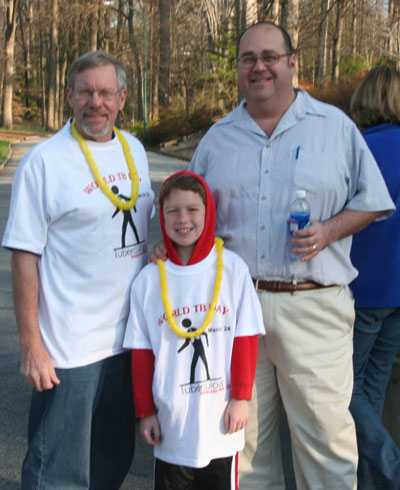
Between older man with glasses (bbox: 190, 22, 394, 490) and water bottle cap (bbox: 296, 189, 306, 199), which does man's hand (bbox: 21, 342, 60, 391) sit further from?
water bottle cap (bbox: 296, 189, 306, 199)

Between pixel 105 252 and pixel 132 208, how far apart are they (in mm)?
222

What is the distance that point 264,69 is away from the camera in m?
2.90

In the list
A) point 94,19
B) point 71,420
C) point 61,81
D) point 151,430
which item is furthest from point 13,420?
point 61,81

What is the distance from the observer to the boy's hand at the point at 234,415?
2744 millimetres

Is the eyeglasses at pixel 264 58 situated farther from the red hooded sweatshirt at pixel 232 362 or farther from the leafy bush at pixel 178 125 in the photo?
the leafy bush at pixel 178 125

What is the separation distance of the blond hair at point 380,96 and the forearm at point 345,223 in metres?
0.58

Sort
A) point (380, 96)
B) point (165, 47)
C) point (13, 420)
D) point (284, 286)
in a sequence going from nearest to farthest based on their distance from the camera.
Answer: point (284, 286) → point (380, 96) → point (13, 420) → point (165, 47)

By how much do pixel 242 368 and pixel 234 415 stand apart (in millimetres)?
188

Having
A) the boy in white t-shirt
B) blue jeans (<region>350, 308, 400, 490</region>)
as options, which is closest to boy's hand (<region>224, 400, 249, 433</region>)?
the boy in white t-shirt

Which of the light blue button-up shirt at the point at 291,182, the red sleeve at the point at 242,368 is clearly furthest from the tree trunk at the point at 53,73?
the red sleeve at the point at 242,368

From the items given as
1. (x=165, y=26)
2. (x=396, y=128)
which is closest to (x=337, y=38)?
(x=165, y=26)

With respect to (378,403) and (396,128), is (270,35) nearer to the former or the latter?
(396,128)

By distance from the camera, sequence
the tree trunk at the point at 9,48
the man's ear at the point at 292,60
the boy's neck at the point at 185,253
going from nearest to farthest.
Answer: the boy's neck at the point at 185,253 → the man's ear at the point at 292,60 → the tree trunk at the point at 9,48

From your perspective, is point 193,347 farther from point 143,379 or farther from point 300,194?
point 300,194
